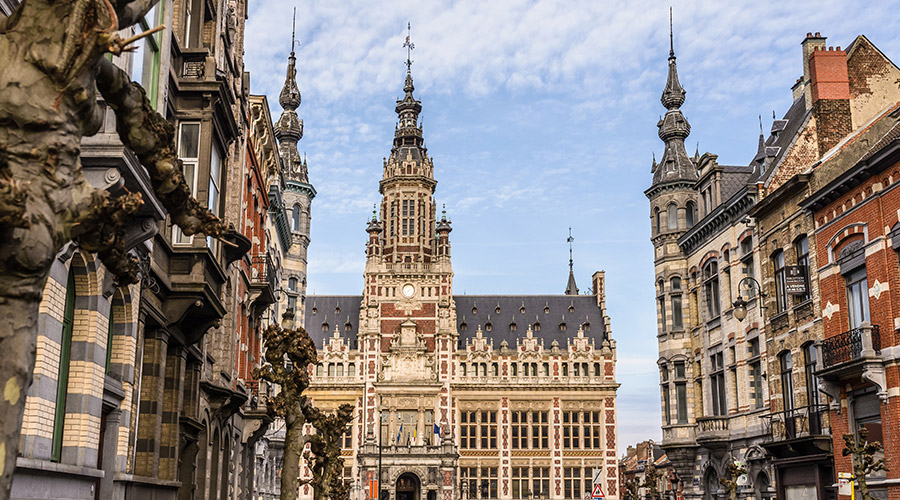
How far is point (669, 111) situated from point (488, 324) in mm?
35926

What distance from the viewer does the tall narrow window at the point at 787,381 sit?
30.4 meters

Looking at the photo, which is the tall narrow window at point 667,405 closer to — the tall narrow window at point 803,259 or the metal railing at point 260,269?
the tall narrow window at point 803,259

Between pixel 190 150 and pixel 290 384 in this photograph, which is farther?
pixel 290 384

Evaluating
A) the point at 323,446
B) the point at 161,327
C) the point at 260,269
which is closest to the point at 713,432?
the point at 323,446

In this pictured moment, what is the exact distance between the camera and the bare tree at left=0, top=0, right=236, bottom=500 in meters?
5.54

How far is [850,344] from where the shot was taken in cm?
2488

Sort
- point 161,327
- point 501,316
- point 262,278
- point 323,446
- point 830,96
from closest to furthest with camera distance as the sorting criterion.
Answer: point 161,327 < point 323,446 < point 830,96 < point 262,278 < point 501,316

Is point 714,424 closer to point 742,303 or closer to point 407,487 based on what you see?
point 742,303

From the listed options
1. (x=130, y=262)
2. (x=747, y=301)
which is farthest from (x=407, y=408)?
(x=130, y=262)

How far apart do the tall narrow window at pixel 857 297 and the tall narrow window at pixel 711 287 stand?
10894mm

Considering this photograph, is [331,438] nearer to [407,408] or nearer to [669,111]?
[669,111]

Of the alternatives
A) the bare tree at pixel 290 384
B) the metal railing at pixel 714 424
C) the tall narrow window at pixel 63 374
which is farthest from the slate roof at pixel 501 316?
the tall narrow window at pixel 63 374

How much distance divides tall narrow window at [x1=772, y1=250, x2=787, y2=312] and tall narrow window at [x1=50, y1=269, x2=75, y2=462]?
81.8ft

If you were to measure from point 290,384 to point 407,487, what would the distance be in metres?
52.0
